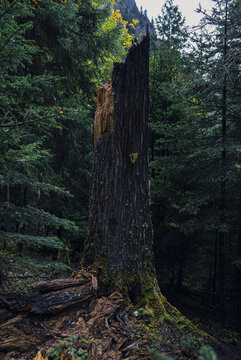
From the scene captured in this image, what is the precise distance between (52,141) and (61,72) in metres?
2.30

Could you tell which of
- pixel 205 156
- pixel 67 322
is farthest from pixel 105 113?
pixel 205 156

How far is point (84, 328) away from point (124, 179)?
1.97m

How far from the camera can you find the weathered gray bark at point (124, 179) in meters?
3.46

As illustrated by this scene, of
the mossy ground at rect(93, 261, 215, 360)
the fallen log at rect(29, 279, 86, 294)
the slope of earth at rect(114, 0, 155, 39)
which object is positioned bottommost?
the mossy ground at rect(93, 261, 215, 360)

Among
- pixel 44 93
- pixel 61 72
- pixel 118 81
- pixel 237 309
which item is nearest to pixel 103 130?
pixel 118 81

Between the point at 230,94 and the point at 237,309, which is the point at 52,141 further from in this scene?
the point at 237,309

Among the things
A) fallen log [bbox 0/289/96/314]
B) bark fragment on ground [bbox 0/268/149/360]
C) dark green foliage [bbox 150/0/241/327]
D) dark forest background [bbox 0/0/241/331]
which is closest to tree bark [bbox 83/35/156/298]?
bark fragment on ground [bbox 0/268/149/360]

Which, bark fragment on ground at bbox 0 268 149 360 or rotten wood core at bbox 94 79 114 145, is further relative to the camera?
rotten wood core at bbox 94 79 114 145

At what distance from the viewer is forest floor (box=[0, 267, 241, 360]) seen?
232 cm

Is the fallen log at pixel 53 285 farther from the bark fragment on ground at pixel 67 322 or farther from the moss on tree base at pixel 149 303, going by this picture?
the moss on tree base at pixel 149 303

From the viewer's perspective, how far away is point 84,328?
2.64 m

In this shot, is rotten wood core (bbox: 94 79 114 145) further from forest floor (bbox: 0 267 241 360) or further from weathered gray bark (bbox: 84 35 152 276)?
forest floor (bbox: 0 267 241 360)

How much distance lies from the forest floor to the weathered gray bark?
0.45 m

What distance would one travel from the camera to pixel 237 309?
7.32 metres
